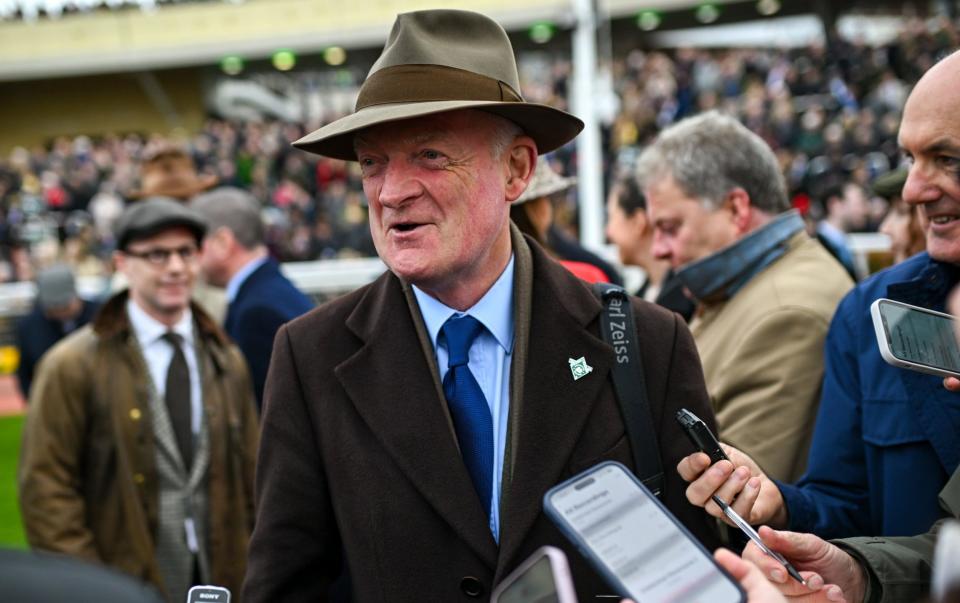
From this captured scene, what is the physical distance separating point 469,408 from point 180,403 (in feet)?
7.77

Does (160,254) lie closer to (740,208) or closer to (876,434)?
(740,208)

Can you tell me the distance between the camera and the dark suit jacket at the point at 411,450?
89.9 inches

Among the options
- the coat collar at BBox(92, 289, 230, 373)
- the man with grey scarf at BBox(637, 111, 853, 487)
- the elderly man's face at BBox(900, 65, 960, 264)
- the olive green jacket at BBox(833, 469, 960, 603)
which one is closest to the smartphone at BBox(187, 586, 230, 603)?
the olive green jacket at BBox(833, 469, 960, 603)

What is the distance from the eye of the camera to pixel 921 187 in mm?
2490

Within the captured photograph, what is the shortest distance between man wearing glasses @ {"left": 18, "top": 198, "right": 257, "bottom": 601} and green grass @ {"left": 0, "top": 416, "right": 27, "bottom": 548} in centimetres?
286

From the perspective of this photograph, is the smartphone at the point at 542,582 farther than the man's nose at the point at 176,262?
No

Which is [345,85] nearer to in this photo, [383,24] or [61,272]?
[383,24]

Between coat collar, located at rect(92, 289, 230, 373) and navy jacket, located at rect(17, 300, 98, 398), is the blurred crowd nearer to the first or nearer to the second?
navy jacket, located at rect(17, 300, 98, 398)

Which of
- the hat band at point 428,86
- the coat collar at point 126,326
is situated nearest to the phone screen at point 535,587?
the hat band at point 428,86

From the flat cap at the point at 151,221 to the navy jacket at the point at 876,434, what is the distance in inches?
115

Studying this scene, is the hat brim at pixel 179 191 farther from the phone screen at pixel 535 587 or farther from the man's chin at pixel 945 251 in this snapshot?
the phone screen at pixel 535 587

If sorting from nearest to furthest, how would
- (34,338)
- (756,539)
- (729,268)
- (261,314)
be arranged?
(756,539)
(729,268)
(261,314)
(34,338)

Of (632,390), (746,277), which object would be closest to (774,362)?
(746,277)

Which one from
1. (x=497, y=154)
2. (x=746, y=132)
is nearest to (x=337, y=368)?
(x=497, y=154)
